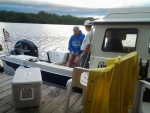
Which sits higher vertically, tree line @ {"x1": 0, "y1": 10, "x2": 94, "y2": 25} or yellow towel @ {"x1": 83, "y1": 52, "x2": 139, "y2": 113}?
tree line @ {"x1": 0, "y1": 10, "x2": 94, "y2": 25}

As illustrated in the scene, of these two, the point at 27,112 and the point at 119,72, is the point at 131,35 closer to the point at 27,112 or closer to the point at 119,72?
the point at 119,72

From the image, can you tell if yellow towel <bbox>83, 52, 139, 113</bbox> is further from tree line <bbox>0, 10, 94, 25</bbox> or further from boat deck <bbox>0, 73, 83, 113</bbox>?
tree line <bbox>0, 10, 94, 25</bbox>

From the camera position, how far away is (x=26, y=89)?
110 inches

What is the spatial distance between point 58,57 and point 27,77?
2793 mm

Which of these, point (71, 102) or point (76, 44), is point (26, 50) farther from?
point (71, 102)

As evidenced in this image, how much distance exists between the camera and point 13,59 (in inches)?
203

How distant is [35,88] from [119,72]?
141cm

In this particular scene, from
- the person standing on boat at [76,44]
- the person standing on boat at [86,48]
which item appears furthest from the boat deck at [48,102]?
the person standing on boat at [76,44]

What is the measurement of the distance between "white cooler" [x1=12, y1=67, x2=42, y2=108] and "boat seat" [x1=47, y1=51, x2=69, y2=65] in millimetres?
2343

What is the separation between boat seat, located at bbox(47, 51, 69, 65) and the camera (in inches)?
207

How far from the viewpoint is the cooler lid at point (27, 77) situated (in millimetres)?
2613

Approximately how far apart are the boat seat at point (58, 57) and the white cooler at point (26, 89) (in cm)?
234

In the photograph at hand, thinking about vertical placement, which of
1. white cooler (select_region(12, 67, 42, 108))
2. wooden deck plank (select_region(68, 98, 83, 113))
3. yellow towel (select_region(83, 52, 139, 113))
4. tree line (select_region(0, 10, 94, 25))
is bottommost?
wooden deck plank (select_region(68, 98, 83, 113))

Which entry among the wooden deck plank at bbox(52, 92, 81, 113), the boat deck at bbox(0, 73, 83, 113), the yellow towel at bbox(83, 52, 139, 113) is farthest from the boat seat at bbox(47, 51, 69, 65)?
the yellow towel at bbox(83, 52, 139, 113)
